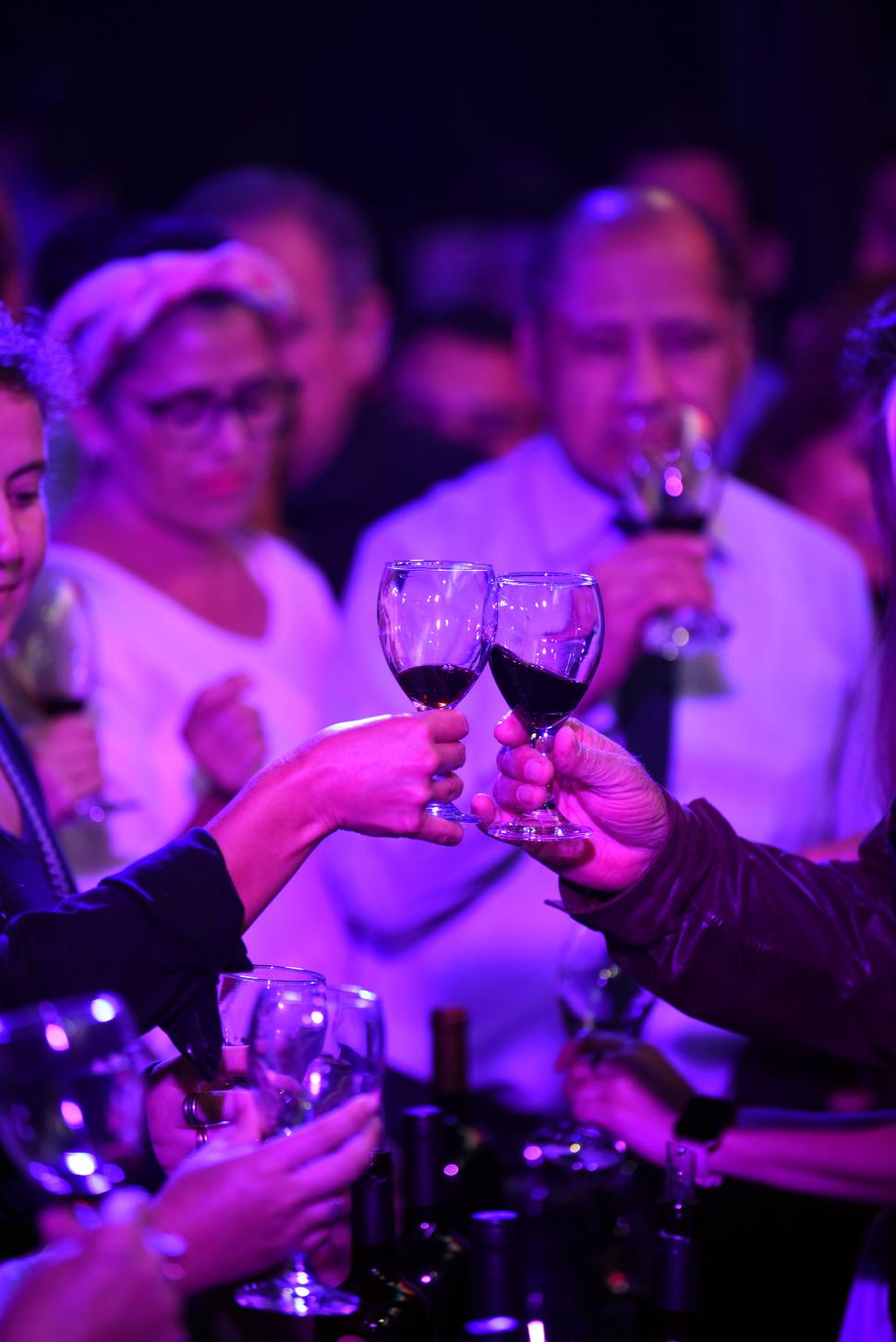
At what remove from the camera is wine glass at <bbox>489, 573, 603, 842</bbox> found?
1570mm

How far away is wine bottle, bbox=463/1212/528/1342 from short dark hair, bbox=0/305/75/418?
0.95 meters

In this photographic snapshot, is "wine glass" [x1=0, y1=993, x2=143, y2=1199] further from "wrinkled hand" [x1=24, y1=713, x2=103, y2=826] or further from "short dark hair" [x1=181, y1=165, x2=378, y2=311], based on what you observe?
"short dark hair" [x1=181, y1=165, x2=378, y2=311]

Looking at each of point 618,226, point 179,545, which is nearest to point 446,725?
point 179,545

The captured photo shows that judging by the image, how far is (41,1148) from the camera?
1.04 m

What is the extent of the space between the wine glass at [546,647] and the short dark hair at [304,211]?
2625 mm

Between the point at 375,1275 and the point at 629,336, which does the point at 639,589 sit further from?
the point at 375,1275

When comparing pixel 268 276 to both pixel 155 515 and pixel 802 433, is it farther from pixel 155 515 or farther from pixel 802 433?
pixel 802 433

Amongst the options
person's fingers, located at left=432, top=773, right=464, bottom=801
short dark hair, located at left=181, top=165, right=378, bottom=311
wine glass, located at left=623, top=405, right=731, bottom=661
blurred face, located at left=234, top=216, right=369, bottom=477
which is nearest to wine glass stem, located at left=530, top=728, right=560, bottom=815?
person's fingers, located at left=432, top=773, right=464, bottom=801

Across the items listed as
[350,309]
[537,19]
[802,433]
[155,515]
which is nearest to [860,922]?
[155,515]

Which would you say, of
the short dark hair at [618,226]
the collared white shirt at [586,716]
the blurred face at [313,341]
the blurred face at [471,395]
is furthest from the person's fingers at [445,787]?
the blurred face at [471,395]

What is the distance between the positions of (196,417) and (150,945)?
161 centimetres

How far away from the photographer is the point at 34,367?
1701mm

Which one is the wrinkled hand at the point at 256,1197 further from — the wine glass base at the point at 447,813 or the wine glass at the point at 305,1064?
the wine glass base at the point at 447,813

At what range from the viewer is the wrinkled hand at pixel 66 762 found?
93.3 inches
